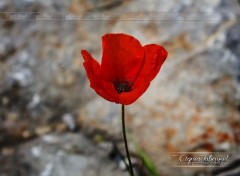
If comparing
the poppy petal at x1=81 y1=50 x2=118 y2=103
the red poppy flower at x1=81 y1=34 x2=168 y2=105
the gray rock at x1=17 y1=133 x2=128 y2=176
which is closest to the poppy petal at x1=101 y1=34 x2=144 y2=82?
the red poppy flower at x1=81 y1=34 x2=168 y2=105

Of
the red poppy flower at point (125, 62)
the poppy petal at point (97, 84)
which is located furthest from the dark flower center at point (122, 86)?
the poppy petal at point (97, 84)

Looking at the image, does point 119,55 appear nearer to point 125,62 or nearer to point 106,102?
point 125,62

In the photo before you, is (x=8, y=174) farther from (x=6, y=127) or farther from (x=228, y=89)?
(x=228, y=89)

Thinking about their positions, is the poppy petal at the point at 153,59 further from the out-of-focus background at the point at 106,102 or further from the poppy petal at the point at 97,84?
the out-of-focus background at the point at 106,102

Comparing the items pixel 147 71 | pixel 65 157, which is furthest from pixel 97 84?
pixel 65 157

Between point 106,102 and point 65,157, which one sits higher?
point 106,102

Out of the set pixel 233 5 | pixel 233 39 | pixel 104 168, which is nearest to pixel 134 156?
pixel 104 168

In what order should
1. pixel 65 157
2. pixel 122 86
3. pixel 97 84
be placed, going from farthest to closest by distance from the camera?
pixel 65 157 < pixel 122 86 < pixel 97 84
